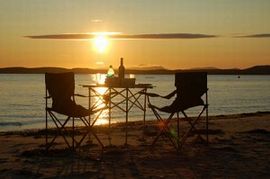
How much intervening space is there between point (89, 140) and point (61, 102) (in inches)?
50.3

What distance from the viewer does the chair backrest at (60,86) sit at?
22.8ft

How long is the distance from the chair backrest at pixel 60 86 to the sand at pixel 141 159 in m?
0.73

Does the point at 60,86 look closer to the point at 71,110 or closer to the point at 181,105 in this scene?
the point at 71,110

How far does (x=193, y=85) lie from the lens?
291 inches

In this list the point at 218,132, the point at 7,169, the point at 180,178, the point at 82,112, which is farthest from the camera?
the point at 218,132

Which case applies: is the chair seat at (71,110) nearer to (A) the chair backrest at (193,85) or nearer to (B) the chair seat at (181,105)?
(B) the chair seat at (181,105)

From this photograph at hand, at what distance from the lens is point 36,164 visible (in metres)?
6.17

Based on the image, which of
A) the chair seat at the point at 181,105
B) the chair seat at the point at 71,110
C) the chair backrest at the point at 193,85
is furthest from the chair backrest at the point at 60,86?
the chair backrest at the point at 193,85

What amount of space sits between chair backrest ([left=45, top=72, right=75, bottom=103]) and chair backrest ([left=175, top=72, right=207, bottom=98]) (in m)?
1.53

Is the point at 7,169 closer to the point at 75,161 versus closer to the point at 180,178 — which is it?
the point at 75,161

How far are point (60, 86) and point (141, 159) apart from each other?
144cm

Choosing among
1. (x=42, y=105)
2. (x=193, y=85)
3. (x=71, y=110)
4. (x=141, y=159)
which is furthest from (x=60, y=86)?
(x=42, y=105)

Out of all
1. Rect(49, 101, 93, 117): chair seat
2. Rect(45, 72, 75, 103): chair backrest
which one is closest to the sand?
Rect(49, 101, 93, 117): chair seat

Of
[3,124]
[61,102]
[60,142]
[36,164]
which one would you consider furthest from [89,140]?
[3,124]
